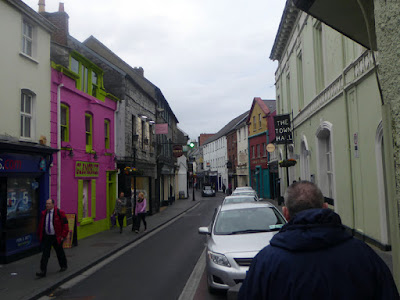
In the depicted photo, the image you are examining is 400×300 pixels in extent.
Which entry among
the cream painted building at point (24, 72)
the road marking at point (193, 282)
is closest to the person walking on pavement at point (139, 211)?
the cream painted building at point (24, 72)

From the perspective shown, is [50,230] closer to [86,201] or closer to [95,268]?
[95,268]

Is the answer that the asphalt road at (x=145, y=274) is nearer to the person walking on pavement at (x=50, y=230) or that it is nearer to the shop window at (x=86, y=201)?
the person walking on pavement at (x=50, y=230)

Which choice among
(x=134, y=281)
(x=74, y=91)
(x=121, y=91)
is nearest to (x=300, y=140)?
(x=121, y=91)

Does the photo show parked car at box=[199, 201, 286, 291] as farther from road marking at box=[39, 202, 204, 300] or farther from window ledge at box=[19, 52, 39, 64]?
window ledge at box=[19, 52, 39, 64]

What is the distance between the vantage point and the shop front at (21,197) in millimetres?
10070

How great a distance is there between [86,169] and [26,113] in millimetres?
4477

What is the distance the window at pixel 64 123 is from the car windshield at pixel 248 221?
8.04 meters

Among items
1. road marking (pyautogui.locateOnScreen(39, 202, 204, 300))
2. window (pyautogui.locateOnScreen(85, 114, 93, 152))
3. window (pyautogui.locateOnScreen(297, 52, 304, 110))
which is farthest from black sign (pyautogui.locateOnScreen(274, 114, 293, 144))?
window (pyautogui.locateOnScreen(85, 114, 93, 152))

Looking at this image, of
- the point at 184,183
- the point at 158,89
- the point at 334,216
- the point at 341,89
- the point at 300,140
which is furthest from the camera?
the point at 184,183

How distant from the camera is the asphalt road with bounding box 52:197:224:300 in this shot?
24.1 ft

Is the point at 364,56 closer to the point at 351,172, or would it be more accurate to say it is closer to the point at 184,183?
the point at 351,172

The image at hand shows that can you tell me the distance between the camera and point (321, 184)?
51.4 ft

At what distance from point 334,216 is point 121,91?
→ 62.6 feet

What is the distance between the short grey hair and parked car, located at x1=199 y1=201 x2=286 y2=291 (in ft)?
13.9
